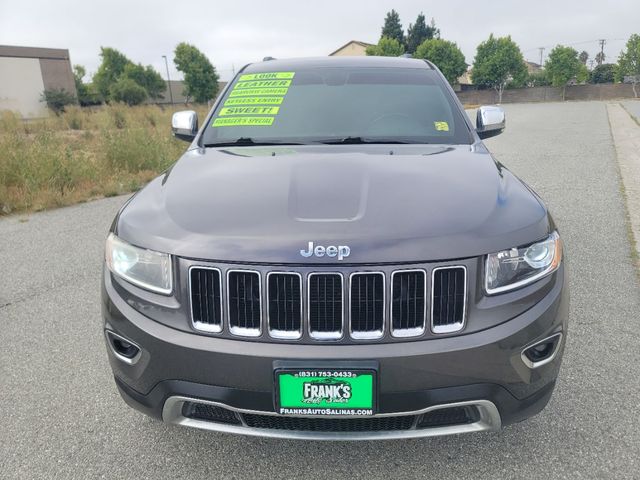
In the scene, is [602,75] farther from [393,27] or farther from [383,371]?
[383,371]

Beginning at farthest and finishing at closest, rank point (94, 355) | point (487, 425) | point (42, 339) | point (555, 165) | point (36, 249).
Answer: point (555, 165) → point (36, 249) → point (42, 339) → point (94, 355) → point (487, 425)

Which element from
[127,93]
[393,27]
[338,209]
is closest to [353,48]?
[393,27]

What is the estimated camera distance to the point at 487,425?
5.78 ft

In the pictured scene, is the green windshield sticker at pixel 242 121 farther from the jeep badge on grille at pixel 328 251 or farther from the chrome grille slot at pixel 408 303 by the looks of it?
the chrome grille slot at pixel 408 303

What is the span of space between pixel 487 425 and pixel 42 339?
2715 millimetres

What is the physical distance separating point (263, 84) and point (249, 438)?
2204mm

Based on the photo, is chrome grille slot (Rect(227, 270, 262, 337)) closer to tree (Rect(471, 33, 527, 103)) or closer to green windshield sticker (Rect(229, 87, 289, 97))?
green windshield sticker (Rect(229, 87, 289, 97))

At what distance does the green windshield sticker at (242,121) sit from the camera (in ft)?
9.68

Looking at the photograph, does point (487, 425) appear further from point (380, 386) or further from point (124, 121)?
point (124, 121)

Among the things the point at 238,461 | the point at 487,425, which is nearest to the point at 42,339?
the point at 238,461

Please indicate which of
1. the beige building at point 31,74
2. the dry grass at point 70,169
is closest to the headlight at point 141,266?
the dry grass at point 70,169

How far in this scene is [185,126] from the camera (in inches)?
130

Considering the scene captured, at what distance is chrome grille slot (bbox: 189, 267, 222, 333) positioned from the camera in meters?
1.69

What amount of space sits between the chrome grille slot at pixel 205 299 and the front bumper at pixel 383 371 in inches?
2.1
